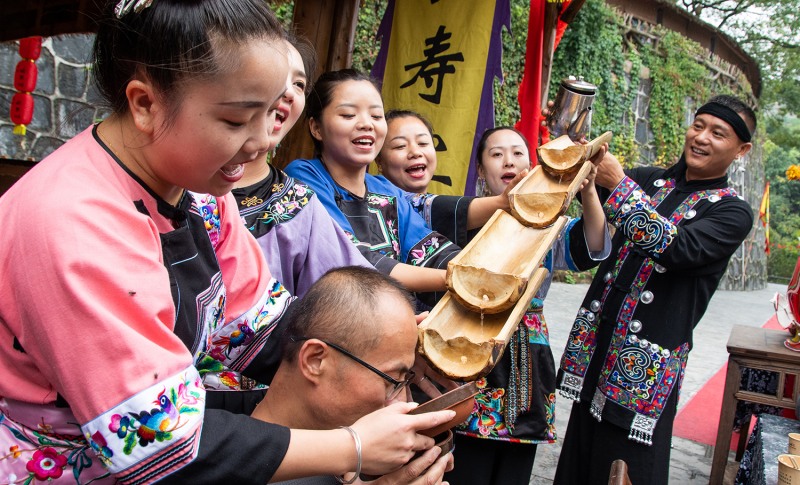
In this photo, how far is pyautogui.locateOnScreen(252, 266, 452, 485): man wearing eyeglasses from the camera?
4.59ft

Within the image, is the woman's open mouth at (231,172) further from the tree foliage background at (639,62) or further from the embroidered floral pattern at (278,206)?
the tree foliage background at (639,62)

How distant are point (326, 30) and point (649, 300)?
2.30 metres

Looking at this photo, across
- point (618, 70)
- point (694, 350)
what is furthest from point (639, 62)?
point (694, 350)

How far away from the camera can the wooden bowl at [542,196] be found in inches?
85.0

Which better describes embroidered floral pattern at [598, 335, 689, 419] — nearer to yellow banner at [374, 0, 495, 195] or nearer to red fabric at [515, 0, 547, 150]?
yellow banner at [374, 0, 495, 195]

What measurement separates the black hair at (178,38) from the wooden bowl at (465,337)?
2.75ft

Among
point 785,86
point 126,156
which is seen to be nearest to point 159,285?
point 126,156

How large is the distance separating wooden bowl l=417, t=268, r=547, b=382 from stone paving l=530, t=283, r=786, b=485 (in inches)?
99.9

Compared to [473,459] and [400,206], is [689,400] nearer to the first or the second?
[473,459]

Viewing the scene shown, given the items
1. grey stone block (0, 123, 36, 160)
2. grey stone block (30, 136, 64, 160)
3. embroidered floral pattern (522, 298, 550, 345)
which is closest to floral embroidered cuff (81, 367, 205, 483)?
embroidered floral pattern (522, 298, 550, 345)

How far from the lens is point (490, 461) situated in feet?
8.63

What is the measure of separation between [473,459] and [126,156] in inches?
78.4

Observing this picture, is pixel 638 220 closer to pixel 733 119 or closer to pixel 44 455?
pixel 733 119

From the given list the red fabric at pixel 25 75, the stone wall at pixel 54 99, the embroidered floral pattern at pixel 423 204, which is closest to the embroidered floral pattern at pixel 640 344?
the embroidered floral pattern at pixel 423 204
